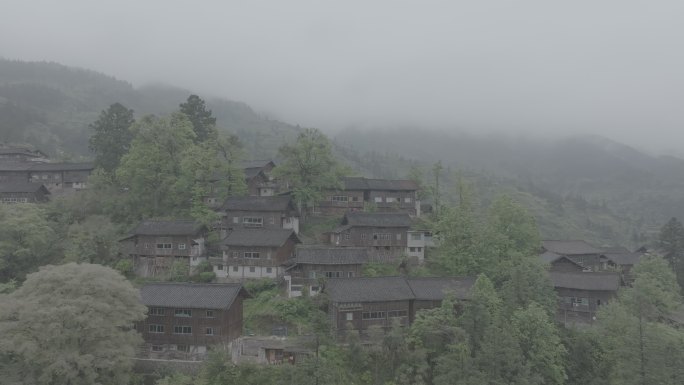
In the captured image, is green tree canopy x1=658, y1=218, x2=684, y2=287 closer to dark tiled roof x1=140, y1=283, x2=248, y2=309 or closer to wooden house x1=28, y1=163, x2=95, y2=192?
dark tiled roof x1=140, y1=283, x2=248, y2=309

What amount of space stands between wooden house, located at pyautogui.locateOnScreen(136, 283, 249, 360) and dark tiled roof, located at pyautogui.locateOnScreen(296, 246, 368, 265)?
790cm

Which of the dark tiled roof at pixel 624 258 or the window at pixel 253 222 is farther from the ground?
the window at pixel 253 222

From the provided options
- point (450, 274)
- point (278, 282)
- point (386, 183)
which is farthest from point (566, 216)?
point (278, 282)

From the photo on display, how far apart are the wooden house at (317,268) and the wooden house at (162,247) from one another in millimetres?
11281

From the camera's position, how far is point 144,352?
35.8 metres

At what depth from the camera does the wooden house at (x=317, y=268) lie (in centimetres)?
4238

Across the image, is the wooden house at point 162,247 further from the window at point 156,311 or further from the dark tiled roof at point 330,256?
the dark tiled roof at point 330,256

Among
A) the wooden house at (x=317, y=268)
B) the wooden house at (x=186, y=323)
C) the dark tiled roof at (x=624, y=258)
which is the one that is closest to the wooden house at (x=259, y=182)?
the wooden house at (x=317, y=268)

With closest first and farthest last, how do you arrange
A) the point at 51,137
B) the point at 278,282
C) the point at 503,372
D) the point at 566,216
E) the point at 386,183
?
the point at 503,372, the point at 278,282, the point at 386,183, the point at 51,137, the point at 566,216

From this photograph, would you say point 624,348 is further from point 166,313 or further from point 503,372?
point 166,313

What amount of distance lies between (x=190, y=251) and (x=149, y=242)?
448cm

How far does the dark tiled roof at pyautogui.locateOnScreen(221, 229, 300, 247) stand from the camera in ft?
149

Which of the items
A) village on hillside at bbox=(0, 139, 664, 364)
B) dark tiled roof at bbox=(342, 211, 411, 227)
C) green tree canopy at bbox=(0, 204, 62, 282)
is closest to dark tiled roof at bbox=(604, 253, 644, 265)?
village on hillside at bbox=(0, 139, 664, 364)

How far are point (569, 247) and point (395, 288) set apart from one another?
117ft
